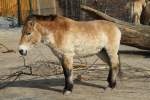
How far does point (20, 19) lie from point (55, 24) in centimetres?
1654

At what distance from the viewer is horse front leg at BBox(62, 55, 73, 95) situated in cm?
912

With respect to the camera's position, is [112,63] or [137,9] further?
[137,9]

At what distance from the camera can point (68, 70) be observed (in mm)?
9172

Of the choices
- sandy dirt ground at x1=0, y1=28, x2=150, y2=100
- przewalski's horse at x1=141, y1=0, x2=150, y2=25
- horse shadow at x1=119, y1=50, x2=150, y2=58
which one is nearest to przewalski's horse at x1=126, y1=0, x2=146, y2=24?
przewalski's horse at x1=141, y1=0, x2=150, y2=25

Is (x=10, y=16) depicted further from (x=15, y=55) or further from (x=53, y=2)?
(x=15, y=55)

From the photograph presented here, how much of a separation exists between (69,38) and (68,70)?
57 cm

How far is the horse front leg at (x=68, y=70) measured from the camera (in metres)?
9.12

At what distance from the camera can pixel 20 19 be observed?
83.9ft

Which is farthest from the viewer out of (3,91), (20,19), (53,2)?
(53,2)

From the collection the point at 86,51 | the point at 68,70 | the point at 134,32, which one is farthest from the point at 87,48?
the point at 134,32

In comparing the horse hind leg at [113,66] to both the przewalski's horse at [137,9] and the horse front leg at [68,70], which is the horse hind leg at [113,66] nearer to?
the horse front leg at [68,70]

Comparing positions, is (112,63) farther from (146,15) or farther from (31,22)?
→ (146,15)

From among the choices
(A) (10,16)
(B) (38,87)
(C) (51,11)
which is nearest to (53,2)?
(C) (51,11)

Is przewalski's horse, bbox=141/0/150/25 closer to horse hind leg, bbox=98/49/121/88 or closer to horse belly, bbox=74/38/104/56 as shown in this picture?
horse hind leg, bbox=98/49/121/88
